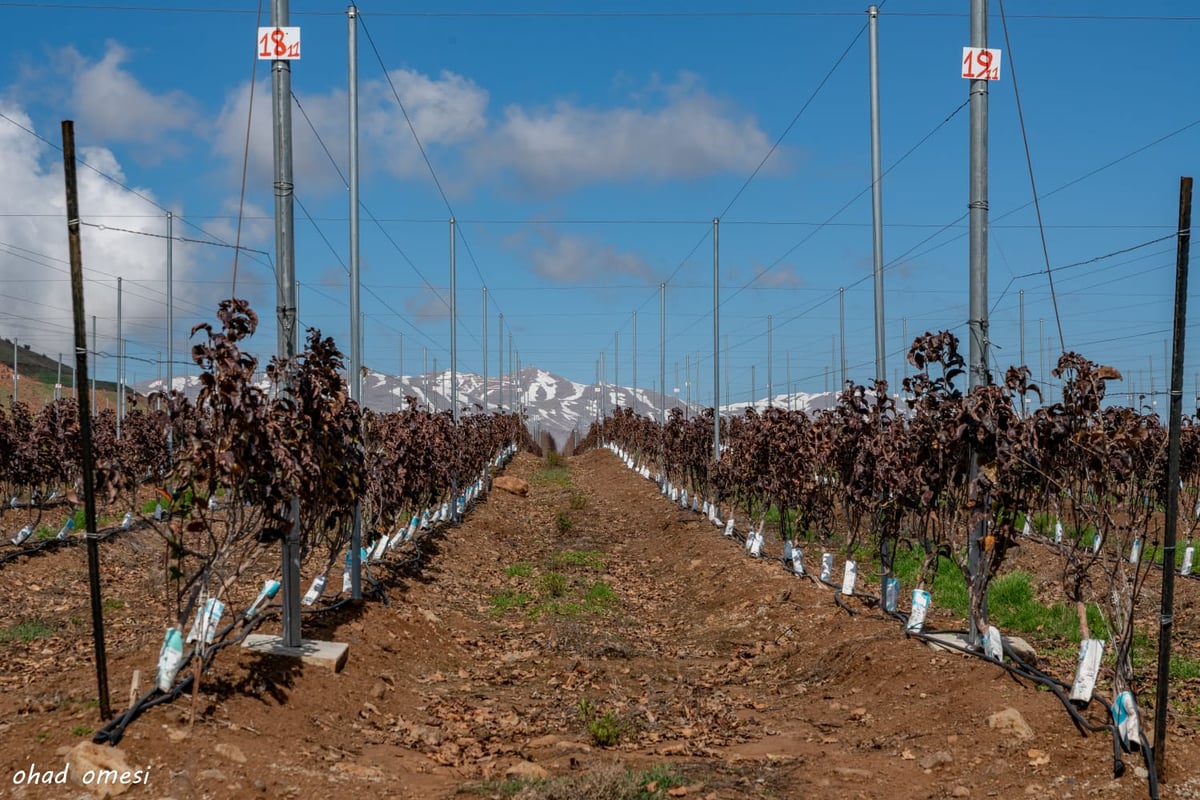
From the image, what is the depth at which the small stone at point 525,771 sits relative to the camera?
243 inches

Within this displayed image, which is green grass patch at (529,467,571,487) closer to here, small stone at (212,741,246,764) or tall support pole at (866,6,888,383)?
tall support pole at (866,6,888,383)

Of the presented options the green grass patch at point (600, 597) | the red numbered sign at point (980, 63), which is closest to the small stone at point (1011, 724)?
the red numbered sign at point (980, 63)

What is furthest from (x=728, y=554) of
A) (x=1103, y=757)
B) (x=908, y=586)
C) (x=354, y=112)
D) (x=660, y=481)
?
(x=660, y=481)

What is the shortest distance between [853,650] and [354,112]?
949 centimetres

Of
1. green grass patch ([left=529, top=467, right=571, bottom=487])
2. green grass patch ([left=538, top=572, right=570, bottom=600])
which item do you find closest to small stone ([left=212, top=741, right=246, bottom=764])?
green grass patch ([left=538, top=572, right=570, bottom=600])

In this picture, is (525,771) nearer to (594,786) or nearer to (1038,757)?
(594,786)

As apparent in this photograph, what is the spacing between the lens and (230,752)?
5.87 metres

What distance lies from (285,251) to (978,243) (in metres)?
5.77

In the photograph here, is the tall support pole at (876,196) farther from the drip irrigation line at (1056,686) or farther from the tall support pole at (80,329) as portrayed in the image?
the tall support pole at (80,329)

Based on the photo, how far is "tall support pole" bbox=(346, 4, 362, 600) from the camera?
10703mm

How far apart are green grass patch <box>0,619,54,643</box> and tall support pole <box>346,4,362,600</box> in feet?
9.93

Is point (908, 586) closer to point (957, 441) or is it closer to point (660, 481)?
point (957, 441)

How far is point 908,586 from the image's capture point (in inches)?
558

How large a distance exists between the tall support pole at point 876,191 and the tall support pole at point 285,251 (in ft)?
21.4
